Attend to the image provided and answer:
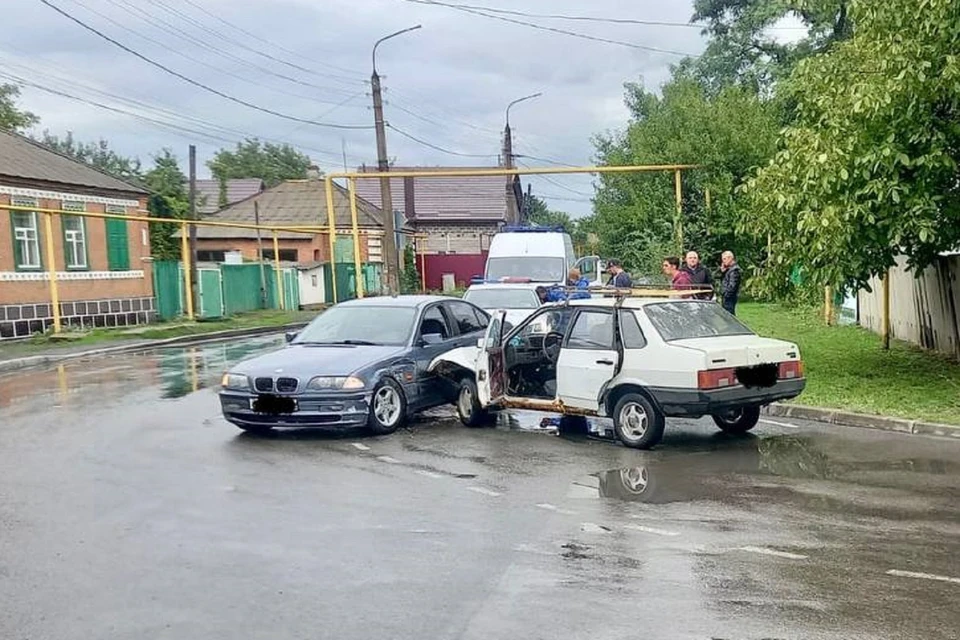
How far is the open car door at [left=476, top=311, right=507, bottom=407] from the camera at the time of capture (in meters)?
11.2

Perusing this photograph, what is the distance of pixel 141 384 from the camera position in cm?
1559

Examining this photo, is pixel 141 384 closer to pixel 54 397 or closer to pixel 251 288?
pixel 54 397

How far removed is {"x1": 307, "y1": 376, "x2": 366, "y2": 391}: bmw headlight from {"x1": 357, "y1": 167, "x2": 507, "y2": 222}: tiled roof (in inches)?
2046

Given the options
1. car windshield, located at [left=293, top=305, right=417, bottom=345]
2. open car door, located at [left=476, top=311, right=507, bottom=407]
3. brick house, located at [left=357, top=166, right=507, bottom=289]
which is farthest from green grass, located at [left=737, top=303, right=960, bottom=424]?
brick house, located at [left=357, top=166, right=507, bottom=289]

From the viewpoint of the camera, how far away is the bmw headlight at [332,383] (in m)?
10.5

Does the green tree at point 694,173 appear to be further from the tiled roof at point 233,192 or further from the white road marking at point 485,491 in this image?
the tiled roof at point 233,192

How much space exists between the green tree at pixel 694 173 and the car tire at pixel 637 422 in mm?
17433

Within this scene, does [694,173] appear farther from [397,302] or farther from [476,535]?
[476,535]

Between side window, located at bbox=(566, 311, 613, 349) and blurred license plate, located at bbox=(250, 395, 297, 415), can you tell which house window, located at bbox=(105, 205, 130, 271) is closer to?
blurred license plate, located at bbox=(250, 395, 297, 415)

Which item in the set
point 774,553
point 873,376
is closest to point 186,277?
point 873,376

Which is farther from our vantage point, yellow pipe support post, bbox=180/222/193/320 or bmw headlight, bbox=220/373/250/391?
yellow pipe support post, bbox=180/222/193/320

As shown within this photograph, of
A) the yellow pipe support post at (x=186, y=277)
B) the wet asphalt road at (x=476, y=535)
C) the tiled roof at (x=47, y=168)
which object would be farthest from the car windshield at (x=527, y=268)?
the wet asphalt road at (x=476, y=535)

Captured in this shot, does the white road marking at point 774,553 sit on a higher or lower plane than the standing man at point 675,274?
lower

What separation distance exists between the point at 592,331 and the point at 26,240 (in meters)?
21.0
